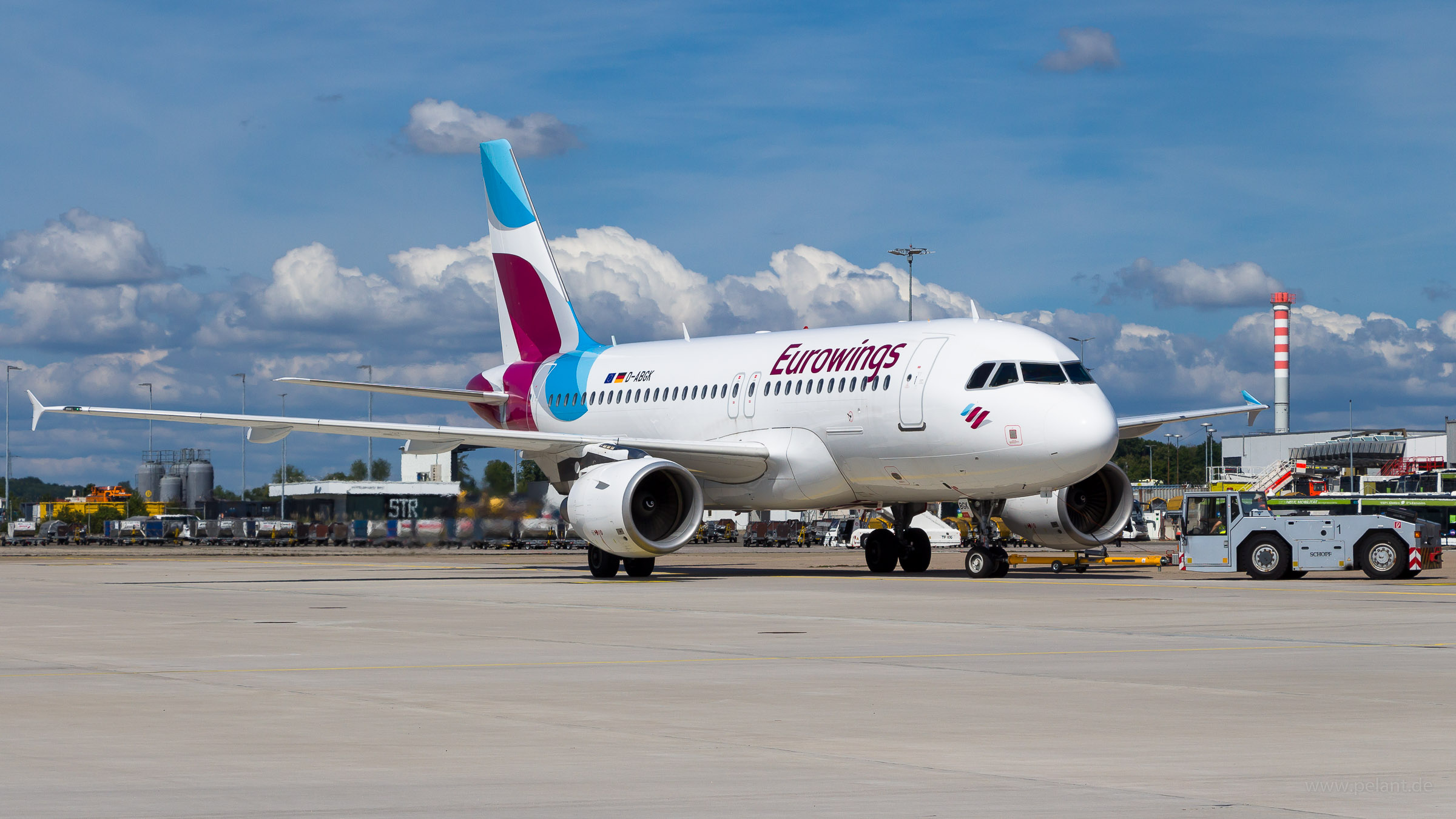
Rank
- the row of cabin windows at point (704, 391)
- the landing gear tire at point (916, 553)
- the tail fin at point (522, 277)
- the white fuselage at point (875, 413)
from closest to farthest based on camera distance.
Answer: the white fuselage at point (875, 413)
the row of cabin windows at point (704, 391)
the landing gear tire at point (916, 553)
the tail fin at point (522, 277)

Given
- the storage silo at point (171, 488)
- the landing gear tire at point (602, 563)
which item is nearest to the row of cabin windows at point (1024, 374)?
the landing gear tire at point (602, 563)

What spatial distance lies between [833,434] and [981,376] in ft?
11.2

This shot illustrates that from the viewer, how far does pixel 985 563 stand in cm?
3064

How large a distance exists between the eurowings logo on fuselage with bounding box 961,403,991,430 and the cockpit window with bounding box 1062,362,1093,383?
5.40 feet

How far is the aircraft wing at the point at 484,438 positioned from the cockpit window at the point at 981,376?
484 centimetres

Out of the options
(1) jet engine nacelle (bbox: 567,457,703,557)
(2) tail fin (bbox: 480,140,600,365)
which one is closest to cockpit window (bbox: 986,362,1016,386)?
(1) jet engine nacelle (bbox: 567,457,703,557)

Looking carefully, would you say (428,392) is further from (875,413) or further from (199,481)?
(199,481)

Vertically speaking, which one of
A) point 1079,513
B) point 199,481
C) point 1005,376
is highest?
point 1005,376

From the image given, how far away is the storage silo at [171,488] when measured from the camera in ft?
530

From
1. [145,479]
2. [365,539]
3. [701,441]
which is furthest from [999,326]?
[145,479]

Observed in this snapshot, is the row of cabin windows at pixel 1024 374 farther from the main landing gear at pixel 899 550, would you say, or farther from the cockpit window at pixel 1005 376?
the main landing gear at pixel 899 550

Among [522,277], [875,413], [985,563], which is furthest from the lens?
[522,277]

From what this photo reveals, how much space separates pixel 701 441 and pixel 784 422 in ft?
8.23

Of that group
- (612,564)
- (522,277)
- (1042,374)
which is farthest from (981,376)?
(522,277)
